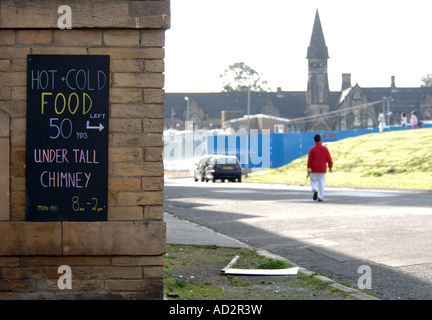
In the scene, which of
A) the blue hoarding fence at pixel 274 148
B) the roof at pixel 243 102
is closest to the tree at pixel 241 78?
the roof at pixel 243 102

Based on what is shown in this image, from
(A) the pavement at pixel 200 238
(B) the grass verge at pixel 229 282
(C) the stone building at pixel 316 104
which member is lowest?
(B) the grass verge at pixel 229 282

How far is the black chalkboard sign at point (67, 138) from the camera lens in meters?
5.80

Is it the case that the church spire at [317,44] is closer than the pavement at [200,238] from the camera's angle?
No

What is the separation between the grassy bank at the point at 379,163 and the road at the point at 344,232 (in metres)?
8.96

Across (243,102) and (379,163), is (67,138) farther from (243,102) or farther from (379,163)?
(243,102)

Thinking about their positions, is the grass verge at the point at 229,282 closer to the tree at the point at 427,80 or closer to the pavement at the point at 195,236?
the pavement at the point at 195,236

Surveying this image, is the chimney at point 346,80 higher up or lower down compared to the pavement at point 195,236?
higher up

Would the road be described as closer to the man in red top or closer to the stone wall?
the man in red top

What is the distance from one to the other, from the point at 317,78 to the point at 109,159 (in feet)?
365

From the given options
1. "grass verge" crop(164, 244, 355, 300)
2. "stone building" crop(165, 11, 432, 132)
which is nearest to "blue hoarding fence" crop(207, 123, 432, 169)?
"grass verge" crop(164, 244, 355, 300)

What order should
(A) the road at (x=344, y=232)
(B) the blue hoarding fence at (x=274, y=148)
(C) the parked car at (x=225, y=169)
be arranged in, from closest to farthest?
(A) the road at (x=344, y=232)
(C) the parked car at (x=225, y=169)
(B) the blue hoarding fence at (x=274, y=148)

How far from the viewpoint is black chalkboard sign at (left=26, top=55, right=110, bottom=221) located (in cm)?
580

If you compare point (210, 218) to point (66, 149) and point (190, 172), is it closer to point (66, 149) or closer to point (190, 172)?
point (66, 149)
